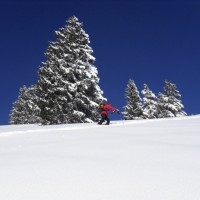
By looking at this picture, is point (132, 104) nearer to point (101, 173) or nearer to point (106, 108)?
point (106, 108)

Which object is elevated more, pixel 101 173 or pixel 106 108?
pixel 106 108

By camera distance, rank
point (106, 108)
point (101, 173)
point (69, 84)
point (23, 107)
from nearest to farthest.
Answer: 1. point (101, 173)
2. point (106, 108)
3. point (69, 84)
4. point (23, 107)

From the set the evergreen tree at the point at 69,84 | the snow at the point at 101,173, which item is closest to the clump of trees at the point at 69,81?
the evergreen tree at the point at 69,84

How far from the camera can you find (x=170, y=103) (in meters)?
56.5

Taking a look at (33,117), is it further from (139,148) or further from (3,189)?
(3,189)

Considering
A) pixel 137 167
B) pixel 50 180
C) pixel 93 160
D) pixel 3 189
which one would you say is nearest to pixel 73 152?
pixel 93 160

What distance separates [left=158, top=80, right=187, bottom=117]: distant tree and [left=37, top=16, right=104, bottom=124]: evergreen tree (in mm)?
22023

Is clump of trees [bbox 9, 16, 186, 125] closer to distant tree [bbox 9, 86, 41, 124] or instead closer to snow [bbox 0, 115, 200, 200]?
distant tree [bbox 9, 86, 41, 124]

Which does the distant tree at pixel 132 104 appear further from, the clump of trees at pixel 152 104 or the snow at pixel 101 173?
the snow at pixel 101 173

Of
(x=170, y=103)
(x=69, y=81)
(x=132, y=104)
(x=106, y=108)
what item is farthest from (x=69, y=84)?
(x=170, y=103)

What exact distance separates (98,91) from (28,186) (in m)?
29.0

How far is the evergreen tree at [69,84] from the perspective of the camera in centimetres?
3378

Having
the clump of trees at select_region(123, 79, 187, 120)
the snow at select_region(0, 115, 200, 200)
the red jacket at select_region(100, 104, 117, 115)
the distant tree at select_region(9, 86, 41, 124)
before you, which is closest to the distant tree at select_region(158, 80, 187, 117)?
the clump of trees at select_region(123, 79, 187, 120)

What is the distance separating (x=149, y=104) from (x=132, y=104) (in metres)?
2.98
